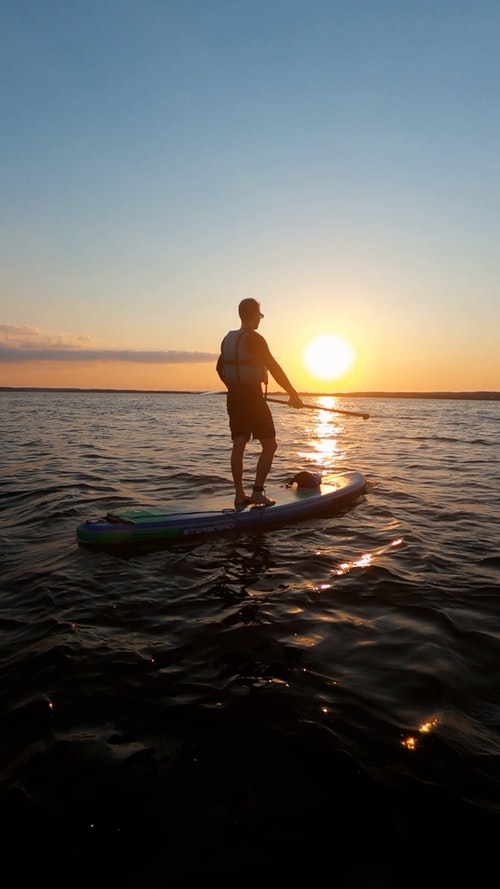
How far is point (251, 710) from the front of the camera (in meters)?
3.00

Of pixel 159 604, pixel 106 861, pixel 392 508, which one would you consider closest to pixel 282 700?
pixel 106 861

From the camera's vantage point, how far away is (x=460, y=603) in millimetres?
4488

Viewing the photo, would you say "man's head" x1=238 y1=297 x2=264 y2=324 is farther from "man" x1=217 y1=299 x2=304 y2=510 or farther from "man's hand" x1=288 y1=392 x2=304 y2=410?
"man's hand" x1=288 y1=392 x2=304 y2=410

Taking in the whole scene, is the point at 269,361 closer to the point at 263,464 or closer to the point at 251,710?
the point at 263,464

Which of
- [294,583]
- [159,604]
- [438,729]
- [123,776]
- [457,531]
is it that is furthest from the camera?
[457,531]

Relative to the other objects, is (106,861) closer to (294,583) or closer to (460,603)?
(294,583)

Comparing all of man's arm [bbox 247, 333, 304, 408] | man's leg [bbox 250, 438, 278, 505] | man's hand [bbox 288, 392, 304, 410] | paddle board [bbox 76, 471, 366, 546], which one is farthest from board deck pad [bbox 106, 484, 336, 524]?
man's arm [bbox 247, 333, 304, 408]

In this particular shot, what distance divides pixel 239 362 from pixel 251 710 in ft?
15.8

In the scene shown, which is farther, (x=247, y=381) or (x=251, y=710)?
(x=247, y=381)

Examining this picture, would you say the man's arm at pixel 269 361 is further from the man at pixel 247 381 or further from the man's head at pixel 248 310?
the man's head at pixel 248 310

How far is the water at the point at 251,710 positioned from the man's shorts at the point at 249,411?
1.58m

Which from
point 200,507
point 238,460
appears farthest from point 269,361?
point 200,507

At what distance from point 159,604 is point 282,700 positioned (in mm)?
1706

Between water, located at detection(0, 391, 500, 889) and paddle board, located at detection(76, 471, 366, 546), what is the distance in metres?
0.21
